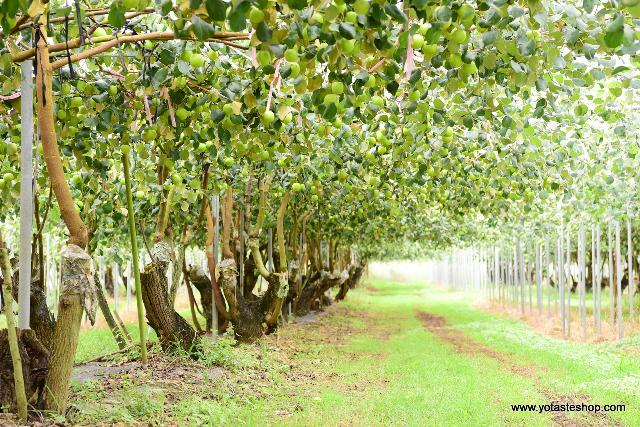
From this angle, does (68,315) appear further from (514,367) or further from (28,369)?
(514,367)

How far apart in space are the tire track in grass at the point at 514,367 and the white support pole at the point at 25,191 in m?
5.37

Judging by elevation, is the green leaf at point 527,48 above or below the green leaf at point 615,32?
above

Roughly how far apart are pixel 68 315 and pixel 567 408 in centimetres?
569

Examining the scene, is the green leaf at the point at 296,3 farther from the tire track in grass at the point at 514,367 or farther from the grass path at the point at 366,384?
the tire track in grass at the point at 514,367

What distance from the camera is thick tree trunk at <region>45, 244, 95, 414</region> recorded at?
468cm

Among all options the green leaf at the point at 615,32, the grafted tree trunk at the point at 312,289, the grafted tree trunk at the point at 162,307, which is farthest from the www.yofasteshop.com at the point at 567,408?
the grafted tree trunk at the point at 312,289

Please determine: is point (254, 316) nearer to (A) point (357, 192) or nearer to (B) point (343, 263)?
(A) point (357, 192)

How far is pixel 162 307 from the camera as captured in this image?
801 cm

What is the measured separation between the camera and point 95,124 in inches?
184

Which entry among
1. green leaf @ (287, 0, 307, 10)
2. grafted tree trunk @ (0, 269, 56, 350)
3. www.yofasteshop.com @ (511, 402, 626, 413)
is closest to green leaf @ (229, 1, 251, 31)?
green leaf @ (287, 0, 307, 10)

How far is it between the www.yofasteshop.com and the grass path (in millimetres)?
135

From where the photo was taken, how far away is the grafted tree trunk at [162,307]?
308 inches

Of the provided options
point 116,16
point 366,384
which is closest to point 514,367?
point 366,384

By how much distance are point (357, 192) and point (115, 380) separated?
4854 mm
